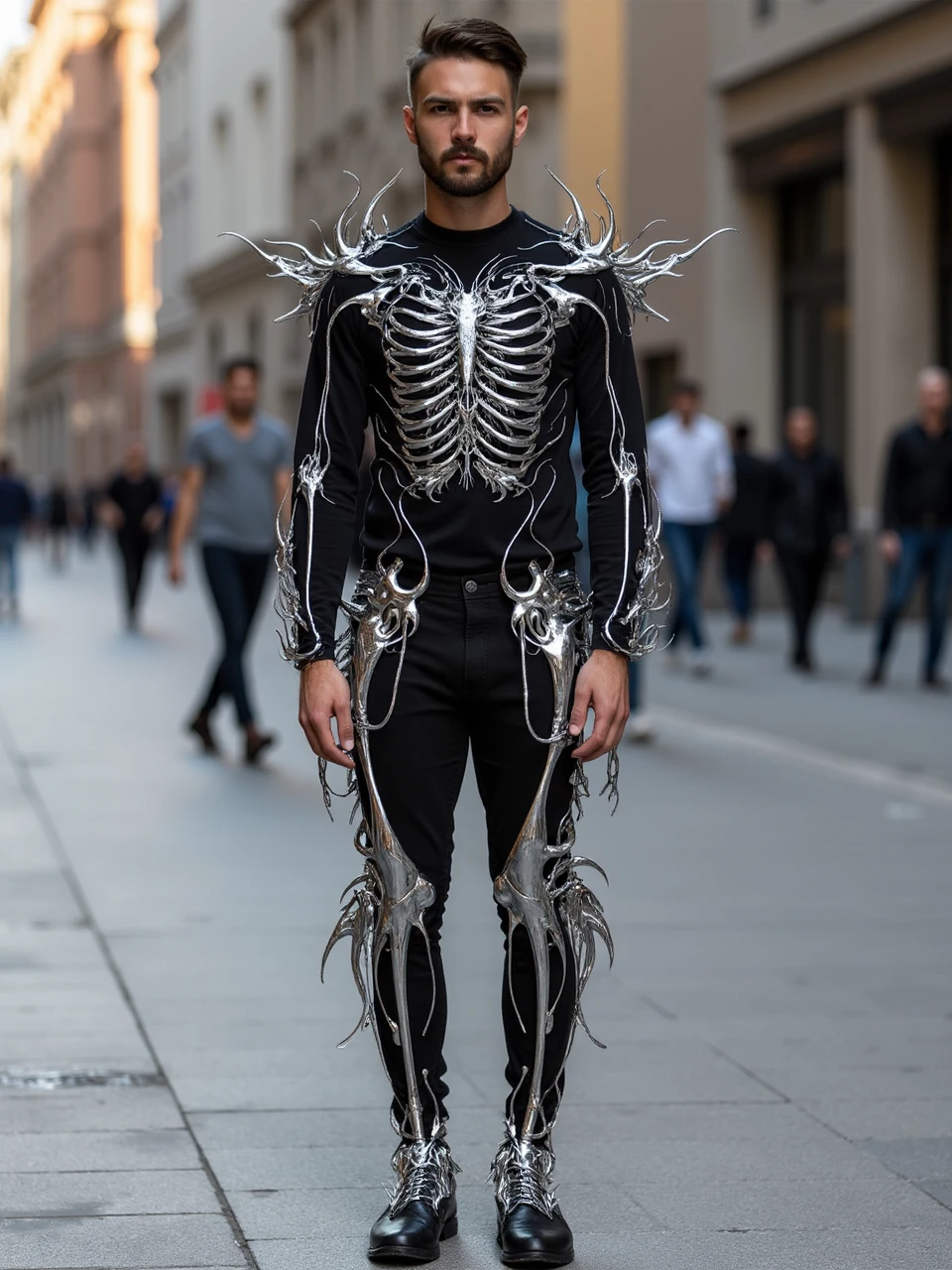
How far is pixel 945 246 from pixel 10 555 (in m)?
11.0

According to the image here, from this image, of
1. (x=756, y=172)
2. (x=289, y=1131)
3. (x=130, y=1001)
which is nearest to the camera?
(x=289, y=1131)

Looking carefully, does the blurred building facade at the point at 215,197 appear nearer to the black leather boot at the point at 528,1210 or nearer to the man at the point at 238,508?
the man at the point at 238,508

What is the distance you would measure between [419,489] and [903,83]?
57.4 feet

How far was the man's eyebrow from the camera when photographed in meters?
3.79

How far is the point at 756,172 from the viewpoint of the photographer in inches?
936

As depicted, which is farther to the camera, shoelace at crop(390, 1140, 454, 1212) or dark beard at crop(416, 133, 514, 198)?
shoelace at crop(390, 1140, 454, 1212)

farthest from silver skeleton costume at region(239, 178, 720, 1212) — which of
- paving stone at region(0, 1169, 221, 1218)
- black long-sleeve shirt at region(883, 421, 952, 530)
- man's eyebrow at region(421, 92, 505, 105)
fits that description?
black long-sleeve shirt at region(883, 421, 952, 530)

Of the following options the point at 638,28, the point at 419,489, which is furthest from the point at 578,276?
the point at 638,28

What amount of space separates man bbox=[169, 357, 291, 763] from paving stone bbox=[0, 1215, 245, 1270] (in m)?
6.95

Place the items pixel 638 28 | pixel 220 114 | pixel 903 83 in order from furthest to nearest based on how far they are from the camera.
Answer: pixel 220 114, pixel 638 28, pixel 903 83

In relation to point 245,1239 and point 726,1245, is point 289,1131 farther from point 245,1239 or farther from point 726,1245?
point 726,1245

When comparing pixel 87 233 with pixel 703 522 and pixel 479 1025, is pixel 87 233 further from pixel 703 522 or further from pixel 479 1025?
pixel 479 1025

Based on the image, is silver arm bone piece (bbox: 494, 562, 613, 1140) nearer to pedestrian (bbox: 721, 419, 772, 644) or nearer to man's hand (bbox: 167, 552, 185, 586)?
man's hand (bbox: 167, 552, 185, 586)

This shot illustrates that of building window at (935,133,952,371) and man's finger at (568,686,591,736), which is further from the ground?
building window at (935,133,952,371)
